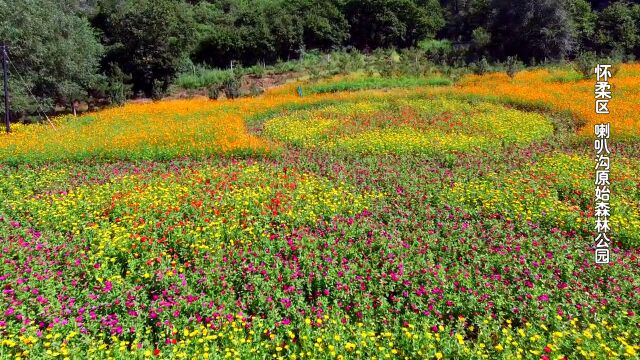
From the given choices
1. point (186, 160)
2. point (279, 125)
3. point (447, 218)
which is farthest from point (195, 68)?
point (447, 218)

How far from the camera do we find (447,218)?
9.19 metres

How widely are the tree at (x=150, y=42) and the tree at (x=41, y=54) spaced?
6697 millimetres

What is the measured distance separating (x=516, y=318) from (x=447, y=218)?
10.9ft

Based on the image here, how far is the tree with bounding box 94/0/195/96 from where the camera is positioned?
3184 cm

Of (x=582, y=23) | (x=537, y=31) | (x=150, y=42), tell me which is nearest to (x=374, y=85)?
(x=150, y=42)

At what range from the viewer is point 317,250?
754cm

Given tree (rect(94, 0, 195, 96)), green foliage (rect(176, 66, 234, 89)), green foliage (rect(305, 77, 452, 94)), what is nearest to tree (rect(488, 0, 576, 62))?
green foliage (rect(305, 77, 452, 94))

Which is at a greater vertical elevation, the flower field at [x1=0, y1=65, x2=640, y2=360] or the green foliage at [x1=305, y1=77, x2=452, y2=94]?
the green foliage at [x1=305, y1=77, x2=452, y2=94]

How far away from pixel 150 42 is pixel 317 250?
1201 inches

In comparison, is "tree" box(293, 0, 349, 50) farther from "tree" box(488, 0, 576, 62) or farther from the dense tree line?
"tree" box(488, 0, 576, 62)

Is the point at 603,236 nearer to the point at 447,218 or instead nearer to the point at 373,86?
the point at 447,218

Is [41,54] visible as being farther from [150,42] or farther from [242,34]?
[242,34]

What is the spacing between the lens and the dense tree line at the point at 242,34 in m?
23.3

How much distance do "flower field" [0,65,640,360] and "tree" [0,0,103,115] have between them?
350 inches
